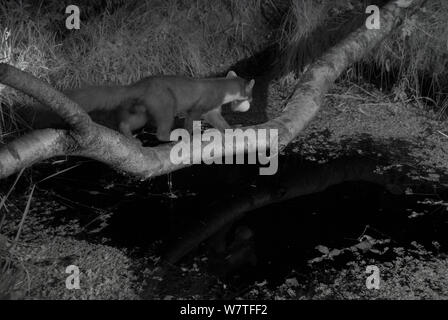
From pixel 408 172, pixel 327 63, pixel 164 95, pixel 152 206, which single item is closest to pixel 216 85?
pixel 164 95

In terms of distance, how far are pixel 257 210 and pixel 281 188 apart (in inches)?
15.5

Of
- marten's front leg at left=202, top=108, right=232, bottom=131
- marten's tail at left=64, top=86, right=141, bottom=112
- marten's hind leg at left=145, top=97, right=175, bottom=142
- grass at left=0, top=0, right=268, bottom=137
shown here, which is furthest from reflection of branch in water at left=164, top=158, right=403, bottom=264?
grass at left=0, top=0, right=268, bottom=137

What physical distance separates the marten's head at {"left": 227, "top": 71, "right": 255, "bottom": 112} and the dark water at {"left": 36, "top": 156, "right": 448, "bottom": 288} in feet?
2.85

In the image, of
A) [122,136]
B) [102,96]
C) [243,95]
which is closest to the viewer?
[122,136]

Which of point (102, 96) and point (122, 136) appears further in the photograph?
point (102, 96)

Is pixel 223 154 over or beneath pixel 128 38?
beneath

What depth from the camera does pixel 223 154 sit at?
4523 mm

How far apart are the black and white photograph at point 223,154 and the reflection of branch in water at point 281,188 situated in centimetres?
2

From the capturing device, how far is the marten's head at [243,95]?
18.5ft

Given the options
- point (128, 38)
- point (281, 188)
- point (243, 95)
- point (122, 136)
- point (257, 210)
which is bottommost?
point (257, 210)

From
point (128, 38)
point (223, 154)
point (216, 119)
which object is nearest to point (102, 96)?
point (223, 154)

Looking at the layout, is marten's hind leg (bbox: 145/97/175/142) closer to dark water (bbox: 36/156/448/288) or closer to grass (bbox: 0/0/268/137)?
dark water (bbox: 36/156/448/288)

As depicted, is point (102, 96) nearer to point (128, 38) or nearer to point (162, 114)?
point (162, 114)

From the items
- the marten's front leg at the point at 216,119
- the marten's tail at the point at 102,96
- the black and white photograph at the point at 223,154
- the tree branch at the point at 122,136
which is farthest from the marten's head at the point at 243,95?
the marten's tail at the point at 102,96
